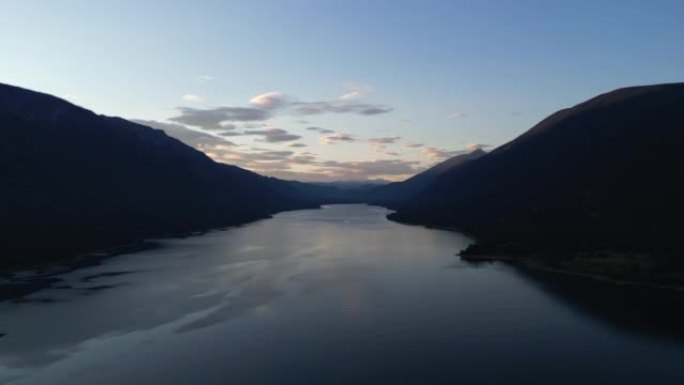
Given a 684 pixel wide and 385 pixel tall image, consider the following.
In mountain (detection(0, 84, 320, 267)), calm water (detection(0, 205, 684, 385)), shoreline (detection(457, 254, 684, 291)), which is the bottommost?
calm water (detection(0, 205, 684, 385))

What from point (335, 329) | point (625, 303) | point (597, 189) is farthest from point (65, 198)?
point (625, 303)

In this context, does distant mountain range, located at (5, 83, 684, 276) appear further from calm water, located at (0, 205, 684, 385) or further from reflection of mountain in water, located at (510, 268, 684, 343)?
calm water, located at (0, 205, 684, 385)

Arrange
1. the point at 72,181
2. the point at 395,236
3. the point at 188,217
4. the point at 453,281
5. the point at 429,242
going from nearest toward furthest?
the point at 453,281 < the point at 429,242 < the point at 395,236 < the point at 72,181 < the point at 188,217

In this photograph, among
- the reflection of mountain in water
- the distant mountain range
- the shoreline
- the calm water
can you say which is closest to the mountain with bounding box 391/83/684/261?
the distant mountain range

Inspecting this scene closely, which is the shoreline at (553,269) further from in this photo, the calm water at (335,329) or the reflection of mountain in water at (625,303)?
the calm water at (335,329)

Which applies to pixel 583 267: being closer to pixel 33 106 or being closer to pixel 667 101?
pixel 667 101

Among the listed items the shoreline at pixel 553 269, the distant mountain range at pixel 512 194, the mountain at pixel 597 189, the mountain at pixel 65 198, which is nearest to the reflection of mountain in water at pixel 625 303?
the shoreline at pixel 553 269

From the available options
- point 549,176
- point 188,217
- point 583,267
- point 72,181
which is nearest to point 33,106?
point 72,181
